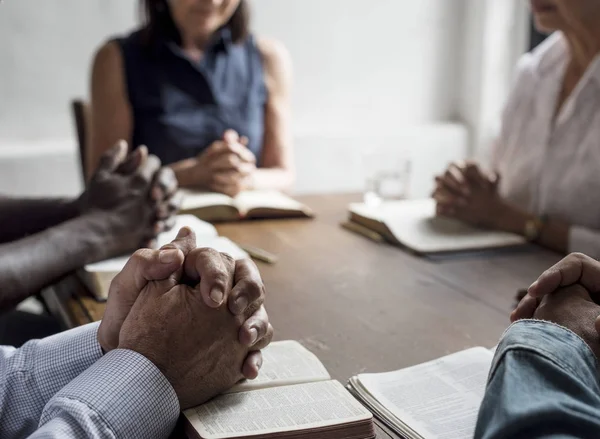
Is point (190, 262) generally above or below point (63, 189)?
above

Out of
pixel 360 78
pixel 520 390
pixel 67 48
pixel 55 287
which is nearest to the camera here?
pixel 520 390

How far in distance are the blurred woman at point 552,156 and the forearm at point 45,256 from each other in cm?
83

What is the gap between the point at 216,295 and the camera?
2.63 feet

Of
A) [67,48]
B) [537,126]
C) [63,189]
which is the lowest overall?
[63,189]

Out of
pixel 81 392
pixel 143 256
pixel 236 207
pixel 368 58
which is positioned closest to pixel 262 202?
pixel 236 207

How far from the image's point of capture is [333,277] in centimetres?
140

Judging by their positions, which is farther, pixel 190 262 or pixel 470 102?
pixel 470 102

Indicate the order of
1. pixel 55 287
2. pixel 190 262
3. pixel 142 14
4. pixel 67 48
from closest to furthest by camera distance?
pixel 190 262
pixel 55 287
pixel 142 14
pixel 67 48

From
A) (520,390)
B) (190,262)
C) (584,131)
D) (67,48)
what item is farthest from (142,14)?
(520,390)

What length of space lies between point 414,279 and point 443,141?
6.69 ft

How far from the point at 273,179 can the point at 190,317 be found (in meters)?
1.44

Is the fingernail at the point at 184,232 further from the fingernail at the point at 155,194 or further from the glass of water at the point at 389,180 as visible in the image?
the glass of water at the point at 389,180

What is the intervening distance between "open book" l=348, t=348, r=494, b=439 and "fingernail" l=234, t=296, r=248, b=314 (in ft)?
0.59

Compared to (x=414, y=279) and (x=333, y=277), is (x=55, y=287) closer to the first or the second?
(x=333, y=277)
